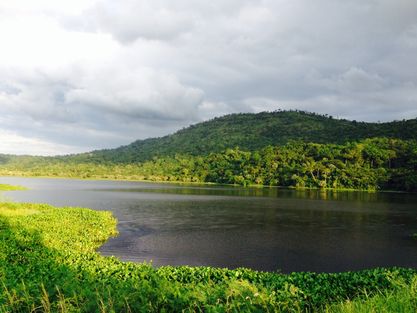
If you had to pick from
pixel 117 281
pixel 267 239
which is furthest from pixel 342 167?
pixel 117 281

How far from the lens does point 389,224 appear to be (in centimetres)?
5503

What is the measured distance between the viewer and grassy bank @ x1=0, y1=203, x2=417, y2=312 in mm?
9766

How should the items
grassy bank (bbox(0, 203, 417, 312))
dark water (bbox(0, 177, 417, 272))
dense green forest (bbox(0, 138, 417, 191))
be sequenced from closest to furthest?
grassy bank (bbox(0, 203, 417, 312))
dark water (bbox(0, 177, 417, 272))
dense green forest (bbox(0, 138, 417, 191))

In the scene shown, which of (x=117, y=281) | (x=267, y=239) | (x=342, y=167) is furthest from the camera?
(x=342, y=167)

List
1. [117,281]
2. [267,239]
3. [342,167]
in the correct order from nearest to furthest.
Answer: [117,281]
[267,239]
[342,167]

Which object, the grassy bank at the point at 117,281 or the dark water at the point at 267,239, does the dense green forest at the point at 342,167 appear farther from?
the grassy bank at the point at 117,281

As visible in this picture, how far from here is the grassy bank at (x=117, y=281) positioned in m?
9.77

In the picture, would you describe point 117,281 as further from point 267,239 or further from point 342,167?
point 342,167

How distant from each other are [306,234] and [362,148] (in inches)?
4779

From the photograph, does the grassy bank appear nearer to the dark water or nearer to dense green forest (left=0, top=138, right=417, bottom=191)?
the dark water

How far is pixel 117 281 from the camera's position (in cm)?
1730

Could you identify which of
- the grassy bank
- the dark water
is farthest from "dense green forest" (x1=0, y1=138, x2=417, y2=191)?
the grassy bank

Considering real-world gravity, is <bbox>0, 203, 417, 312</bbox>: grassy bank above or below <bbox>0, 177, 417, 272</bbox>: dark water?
above

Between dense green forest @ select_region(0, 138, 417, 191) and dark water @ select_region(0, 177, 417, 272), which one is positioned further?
dense green forest @ select_region(0, 138, 417, 191)
